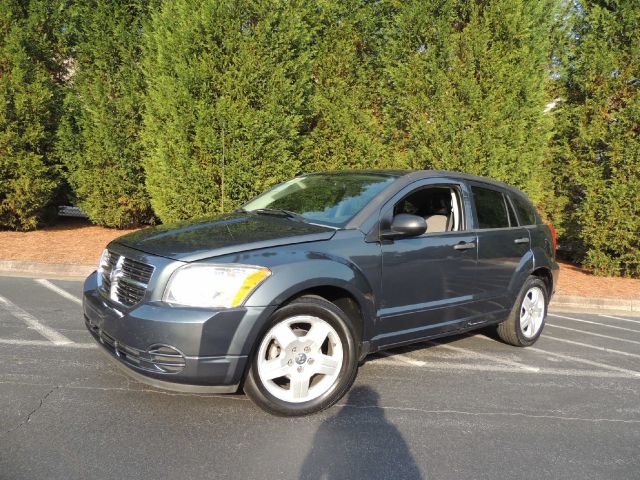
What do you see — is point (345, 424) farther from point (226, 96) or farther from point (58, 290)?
point (226, 96)

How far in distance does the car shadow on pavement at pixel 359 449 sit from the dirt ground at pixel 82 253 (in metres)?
6.19

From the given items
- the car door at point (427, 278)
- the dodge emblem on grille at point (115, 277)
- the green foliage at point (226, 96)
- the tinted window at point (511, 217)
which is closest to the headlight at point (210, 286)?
the dodge emblem on grille at point (115, 277)

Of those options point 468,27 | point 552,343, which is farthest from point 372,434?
point 468,27

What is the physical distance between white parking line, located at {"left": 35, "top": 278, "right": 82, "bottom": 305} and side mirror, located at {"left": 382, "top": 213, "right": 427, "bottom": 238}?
4.09m

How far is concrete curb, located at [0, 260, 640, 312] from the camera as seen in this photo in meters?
7.64

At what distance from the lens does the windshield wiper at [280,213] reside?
156 inches

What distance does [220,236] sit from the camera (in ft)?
11.0

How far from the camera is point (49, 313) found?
5.32 meters

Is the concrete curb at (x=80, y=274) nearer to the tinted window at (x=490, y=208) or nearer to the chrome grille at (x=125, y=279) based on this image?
the tinted window at (x=490, y=208)

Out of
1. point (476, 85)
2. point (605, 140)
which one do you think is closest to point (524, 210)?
point (476, 85)

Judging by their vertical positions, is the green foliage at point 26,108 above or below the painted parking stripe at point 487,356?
above

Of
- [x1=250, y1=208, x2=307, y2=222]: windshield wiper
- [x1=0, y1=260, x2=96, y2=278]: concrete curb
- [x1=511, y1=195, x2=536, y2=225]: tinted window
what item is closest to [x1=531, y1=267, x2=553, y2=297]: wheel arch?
[x1=511, y1=195, x2=536, y2=225]: tinted window

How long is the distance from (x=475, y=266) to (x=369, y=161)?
624 cm

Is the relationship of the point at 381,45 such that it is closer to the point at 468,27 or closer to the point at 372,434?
the point at 468,27
